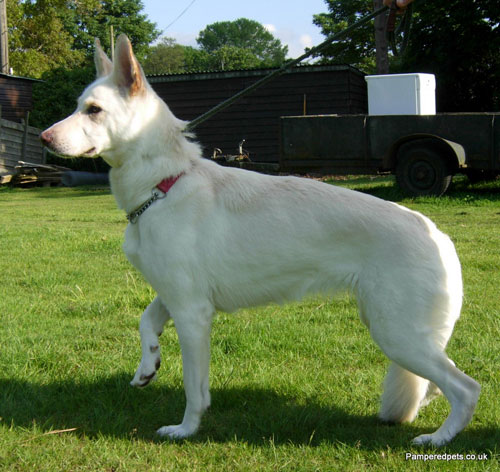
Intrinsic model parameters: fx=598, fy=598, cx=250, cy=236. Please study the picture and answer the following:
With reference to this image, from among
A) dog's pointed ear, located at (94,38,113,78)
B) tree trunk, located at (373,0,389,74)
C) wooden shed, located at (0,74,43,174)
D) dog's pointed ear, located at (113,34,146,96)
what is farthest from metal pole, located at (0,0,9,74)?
dog's pointed ear, located at (113,34,146,96)

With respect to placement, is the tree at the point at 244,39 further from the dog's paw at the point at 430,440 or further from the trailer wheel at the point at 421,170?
the dog's paw at the point at 430,440

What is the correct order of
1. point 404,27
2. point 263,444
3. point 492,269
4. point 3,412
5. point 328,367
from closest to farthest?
point 263,444 < point 3,412 < point 328,367 < point 404,27 < point 492,269

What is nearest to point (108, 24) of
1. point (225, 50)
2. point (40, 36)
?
point (40, 36)

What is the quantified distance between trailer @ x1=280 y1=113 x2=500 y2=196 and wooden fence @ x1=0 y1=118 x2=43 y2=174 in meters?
15.3

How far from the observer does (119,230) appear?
33.7 feet

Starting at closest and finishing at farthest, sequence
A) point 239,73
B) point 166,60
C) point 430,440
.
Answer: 1. point 430,440
2. point 239,73
3. point 166,60

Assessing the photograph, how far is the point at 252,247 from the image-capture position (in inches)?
127

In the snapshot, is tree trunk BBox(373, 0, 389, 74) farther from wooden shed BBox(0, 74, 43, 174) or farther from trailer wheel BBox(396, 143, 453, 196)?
wooden shed BBox(0, 74, 43, 174)

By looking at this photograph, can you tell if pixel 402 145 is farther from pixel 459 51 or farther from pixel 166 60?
pixel 166 60

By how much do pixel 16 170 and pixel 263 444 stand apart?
2262cm

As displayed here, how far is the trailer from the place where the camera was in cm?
1234

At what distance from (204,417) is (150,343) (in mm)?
529

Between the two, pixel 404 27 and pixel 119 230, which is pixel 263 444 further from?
pixel 119 230

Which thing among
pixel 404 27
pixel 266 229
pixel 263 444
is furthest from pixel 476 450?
pixel 404 27
